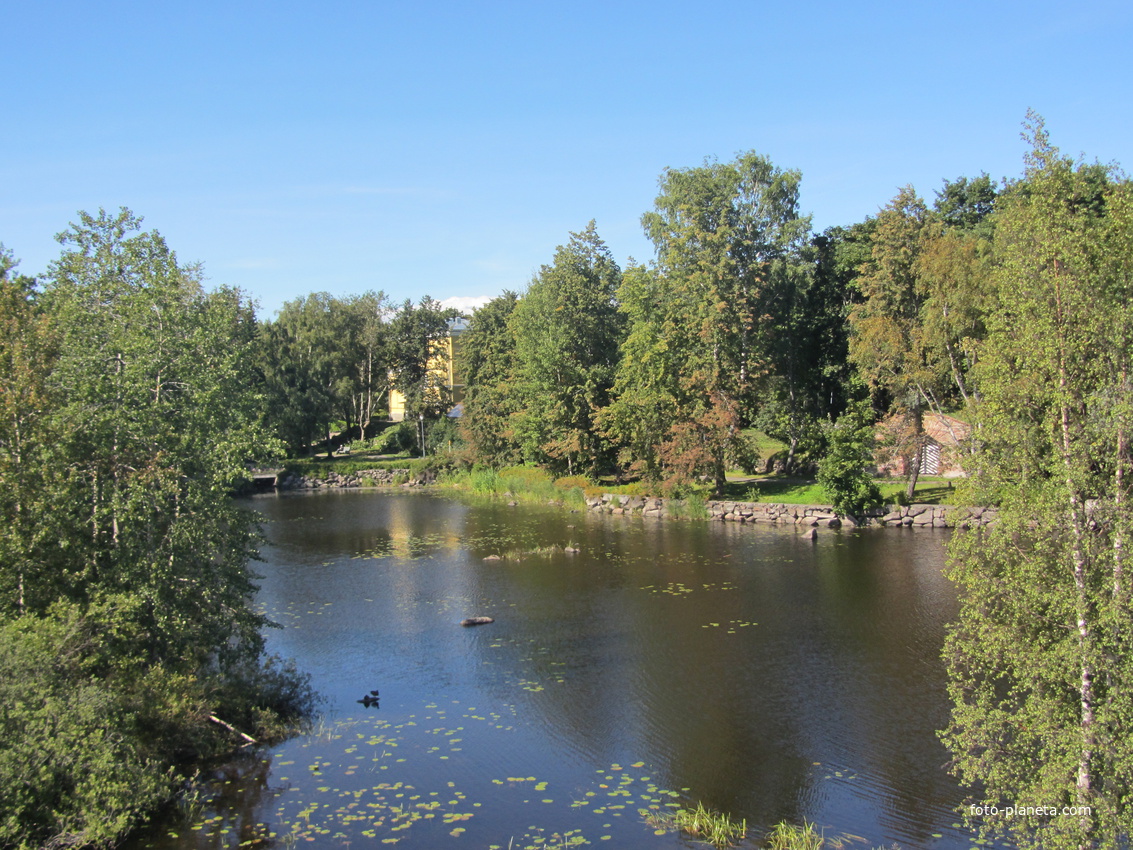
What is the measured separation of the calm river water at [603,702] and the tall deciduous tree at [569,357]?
19.4 meters

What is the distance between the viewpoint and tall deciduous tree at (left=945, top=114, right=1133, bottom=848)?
9.25m

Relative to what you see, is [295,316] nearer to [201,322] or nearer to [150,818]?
[201,322]

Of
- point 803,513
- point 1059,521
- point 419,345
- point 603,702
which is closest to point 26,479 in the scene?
point 603,702

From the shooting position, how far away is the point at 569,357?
52469 millimetres

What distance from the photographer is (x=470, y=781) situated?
44.7 feet

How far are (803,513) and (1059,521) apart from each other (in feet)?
98.3

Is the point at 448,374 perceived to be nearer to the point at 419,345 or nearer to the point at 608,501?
the point at 419,345

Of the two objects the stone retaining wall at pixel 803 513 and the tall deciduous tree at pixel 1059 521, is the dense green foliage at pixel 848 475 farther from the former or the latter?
the tall deciduous tree at pixel 1059 521

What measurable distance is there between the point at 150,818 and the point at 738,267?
141ft

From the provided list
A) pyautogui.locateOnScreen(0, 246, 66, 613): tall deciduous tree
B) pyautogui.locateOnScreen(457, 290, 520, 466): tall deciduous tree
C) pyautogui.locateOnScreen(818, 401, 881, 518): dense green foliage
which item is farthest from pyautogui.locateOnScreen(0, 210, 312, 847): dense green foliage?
pyautogui.locateOnScreen(457, 290, 520, 466): tall deciduous tree

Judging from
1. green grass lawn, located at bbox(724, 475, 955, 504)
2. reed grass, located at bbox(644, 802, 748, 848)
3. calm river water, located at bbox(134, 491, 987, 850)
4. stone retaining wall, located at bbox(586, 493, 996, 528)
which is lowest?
reed grass, located at bbox(644, 802, 748, 848)

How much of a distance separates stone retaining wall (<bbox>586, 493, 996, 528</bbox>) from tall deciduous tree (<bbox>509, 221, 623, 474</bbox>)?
7.16 m

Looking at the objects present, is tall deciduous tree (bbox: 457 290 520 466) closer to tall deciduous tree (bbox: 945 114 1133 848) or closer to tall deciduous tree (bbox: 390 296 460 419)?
tall deciduous tree (bbox: 390 296 460 419)

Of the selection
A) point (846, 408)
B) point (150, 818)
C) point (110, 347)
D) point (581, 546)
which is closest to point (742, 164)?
point (846, 408)
